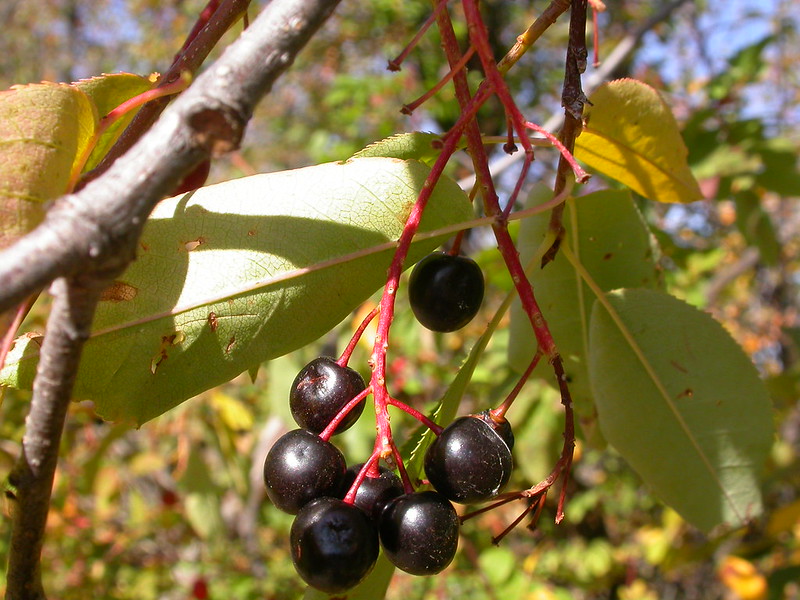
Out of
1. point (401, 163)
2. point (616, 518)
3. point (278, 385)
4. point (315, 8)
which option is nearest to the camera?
point (315, 8)

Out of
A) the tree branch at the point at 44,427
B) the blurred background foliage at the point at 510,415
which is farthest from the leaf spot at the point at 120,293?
the blurred background foliage at the point at 510,415

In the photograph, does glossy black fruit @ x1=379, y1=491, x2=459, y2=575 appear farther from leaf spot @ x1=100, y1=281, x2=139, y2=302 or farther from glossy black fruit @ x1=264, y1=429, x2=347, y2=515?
leaf spot @ x1=100, y1=281, x2=139, y2=302

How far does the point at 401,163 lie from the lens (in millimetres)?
887

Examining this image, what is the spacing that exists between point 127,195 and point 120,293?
0.39m

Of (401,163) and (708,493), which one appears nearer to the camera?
(401,163)

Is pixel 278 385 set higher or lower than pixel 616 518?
higher

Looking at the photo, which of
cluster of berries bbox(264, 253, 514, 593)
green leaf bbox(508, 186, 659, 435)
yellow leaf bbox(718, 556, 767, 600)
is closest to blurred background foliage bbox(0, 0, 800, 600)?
yellow leaf bbox(718, 556, 767, 600)

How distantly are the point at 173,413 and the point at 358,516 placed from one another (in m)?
3.05

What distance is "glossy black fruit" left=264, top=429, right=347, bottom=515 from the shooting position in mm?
739

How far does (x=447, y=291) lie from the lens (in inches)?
34.8

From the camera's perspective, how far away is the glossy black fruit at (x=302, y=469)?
0.74 meters

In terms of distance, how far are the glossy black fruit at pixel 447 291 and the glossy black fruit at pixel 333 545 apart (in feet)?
0.91

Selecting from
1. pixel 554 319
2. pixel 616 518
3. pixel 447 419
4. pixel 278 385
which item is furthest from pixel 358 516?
pixel 616 518

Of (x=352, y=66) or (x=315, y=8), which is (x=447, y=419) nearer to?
(x=315, y=8)
